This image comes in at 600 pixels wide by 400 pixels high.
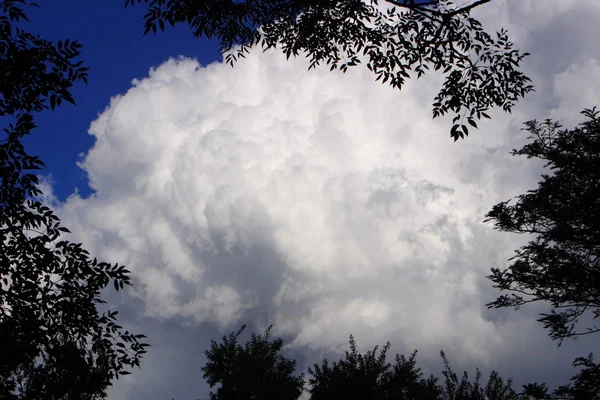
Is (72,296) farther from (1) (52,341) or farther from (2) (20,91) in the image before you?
(2) (20,91)

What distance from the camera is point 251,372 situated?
31688mm

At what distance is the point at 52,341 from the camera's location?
633 cm

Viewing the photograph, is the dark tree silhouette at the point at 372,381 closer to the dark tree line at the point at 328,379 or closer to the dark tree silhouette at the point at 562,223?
the dark tree line at the point at 328,379

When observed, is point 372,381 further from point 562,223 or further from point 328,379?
point 562,223

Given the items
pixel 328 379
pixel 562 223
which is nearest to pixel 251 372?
pixel 328 379

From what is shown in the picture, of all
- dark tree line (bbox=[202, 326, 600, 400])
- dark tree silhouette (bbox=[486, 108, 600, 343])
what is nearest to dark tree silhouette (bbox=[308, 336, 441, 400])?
dark tree line (bbox=[202, 326, 600, 400])

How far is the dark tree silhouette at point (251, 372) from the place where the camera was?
101ft

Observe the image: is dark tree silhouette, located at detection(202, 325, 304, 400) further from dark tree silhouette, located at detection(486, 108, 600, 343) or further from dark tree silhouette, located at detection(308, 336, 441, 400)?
dark tree silhouette, located at detection(486, 108, 600, 343)

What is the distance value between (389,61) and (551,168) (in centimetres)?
1049

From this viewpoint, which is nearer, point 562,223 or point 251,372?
point 562,223

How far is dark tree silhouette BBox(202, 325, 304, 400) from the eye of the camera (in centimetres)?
3089

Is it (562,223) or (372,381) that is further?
(372,381)

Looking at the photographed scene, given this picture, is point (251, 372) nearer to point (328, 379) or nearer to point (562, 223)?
point (328, 379)

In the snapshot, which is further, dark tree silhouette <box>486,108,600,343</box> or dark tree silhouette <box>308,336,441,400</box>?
dark tree silhouette <box>308,336,441,400</box>
